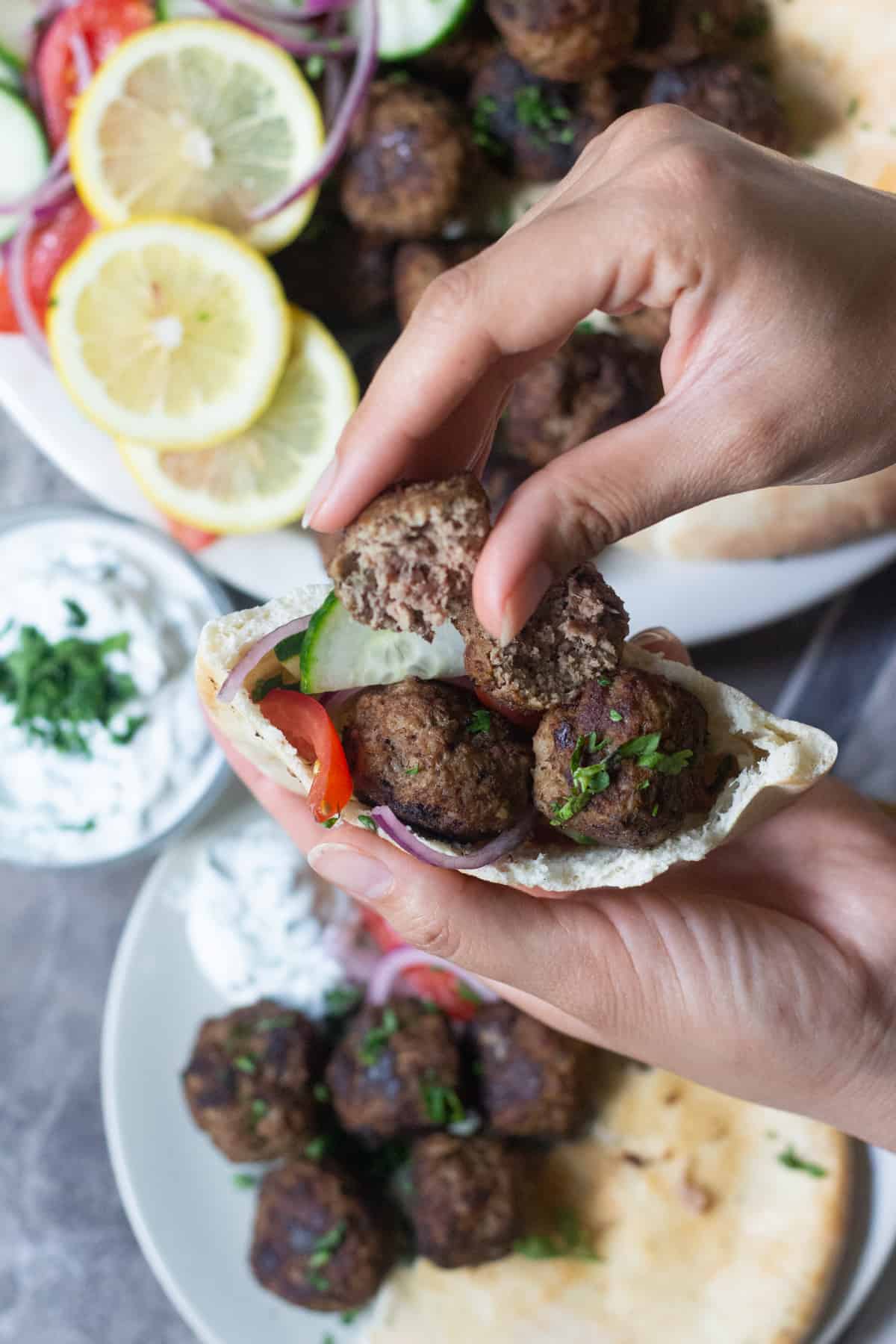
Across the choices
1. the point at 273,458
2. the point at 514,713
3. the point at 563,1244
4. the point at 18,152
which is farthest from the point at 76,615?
the point at 563,1244

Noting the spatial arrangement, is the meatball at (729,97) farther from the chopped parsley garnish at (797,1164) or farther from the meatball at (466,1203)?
the meatball at (466,1203)

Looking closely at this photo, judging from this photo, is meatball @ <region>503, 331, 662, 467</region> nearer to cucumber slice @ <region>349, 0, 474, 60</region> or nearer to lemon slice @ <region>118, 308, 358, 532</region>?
lemon slice @ <region>118, 308, 358, 532</region>

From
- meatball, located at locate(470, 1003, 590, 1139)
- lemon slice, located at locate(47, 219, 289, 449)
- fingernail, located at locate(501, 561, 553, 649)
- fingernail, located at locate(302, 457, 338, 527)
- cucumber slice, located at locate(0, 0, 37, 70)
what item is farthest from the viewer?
cucumber slice, located at locate(0, 0, 37, 70)

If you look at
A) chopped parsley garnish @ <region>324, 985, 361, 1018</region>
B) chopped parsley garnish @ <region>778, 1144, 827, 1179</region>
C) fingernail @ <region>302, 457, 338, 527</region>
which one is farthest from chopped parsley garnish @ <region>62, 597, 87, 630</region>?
chopped parsley garnish @ <region>778, 1144, 827, 1179</region>

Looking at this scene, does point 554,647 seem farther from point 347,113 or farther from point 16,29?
point 16,29

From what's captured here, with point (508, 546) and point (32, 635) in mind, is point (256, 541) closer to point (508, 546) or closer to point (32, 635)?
point (32, 635)

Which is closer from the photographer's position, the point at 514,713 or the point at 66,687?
the point at 514,713

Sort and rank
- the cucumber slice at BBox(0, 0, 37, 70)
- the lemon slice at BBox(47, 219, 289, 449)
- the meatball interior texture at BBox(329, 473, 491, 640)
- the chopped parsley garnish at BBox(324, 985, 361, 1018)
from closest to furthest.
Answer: the meatball interior texture at BBox(329, 473, 491, 640)
the lemon slice at BBox(47, 219, 289, 449)
the cucumber slice at BBox(0, 0, 37, 70)
the chopped parsley garnish at BBox(324, 985, 361, 1018)
